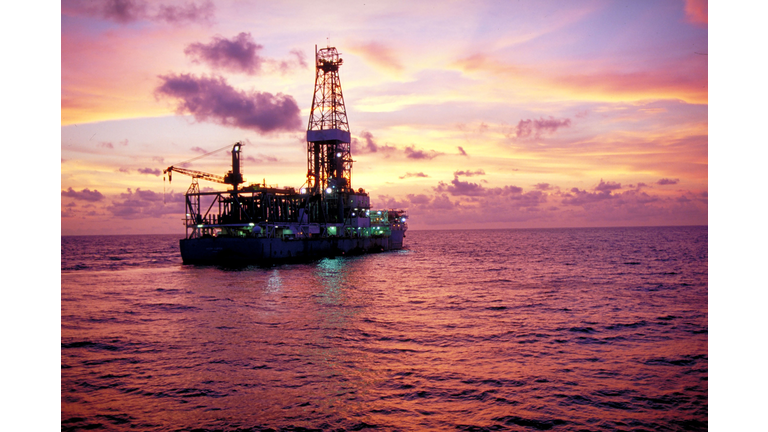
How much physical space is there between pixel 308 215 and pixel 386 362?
83706mm

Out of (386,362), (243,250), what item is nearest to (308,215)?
(243,250)

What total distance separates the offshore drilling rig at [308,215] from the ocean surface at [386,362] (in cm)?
4152

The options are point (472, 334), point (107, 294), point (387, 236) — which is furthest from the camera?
point (387, 236)

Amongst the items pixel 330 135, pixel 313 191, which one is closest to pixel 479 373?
pixel 313 191

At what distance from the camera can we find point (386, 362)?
71.2 ft

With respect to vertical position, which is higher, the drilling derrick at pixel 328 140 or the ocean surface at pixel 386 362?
the drilling derrick at pixel 328 140

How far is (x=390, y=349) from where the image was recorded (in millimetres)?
24094

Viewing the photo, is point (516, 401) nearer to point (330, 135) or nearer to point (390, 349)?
point (390, 349)

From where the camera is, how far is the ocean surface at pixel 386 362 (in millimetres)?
15805

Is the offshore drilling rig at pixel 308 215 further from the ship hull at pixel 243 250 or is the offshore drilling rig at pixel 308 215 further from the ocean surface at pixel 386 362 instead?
the ocean surface at pixel 386 362

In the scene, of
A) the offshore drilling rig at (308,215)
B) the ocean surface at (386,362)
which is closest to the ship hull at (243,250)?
the offshore drilling rig at (308,215)

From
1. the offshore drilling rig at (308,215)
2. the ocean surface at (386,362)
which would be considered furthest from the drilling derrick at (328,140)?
the ocean surface at (386,362)

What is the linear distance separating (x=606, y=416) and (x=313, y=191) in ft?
343

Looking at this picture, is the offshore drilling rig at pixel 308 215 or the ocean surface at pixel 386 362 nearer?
the ocean surface at pixel 386 362
